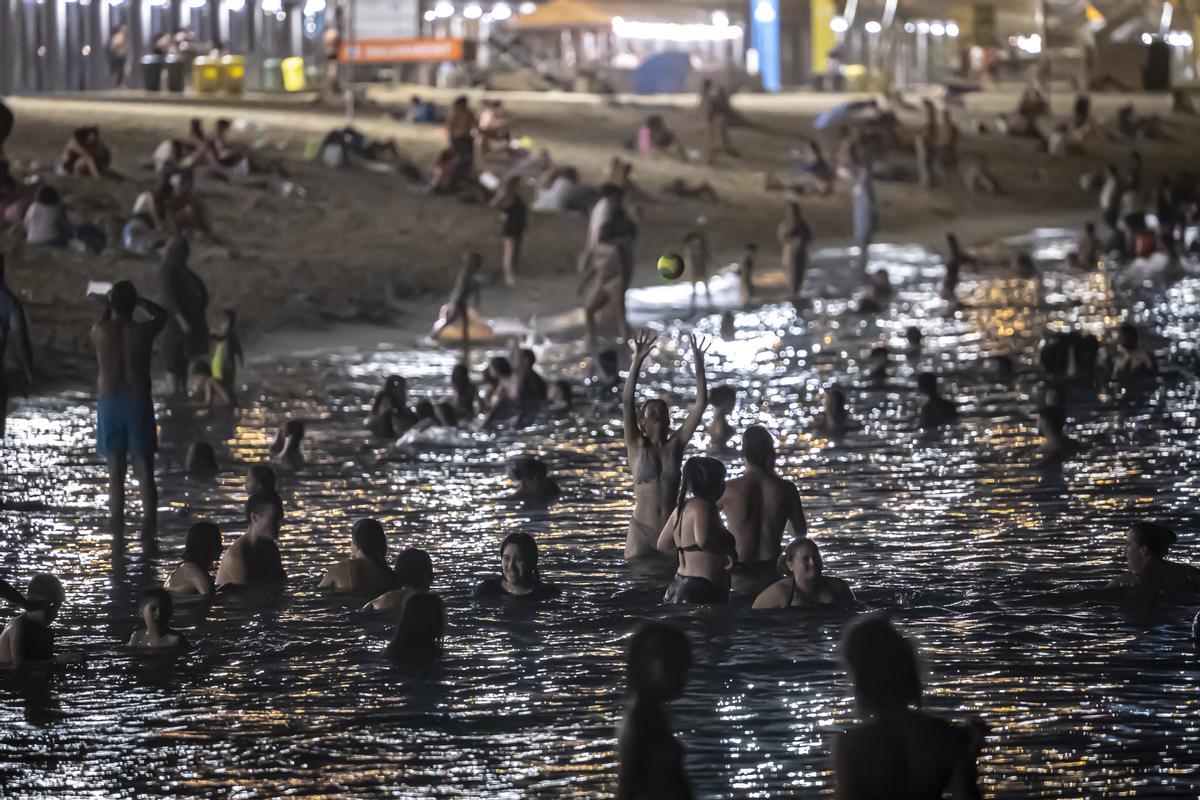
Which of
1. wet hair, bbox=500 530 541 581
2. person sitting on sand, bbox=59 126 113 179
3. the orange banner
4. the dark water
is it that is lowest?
the dark water

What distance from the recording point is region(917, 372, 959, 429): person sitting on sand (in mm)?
→ 16219

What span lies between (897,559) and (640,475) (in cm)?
172

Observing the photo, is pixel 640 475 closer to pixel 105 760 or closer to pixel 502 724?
pixel 502 724

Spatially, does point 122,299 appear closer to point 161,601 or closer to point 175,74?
point 161,601

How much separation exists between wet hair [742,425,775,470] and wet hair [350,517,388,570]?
201 cm

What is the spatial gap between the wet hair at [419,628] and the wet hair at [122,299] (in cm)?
344

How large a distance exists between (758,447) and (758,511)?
1.21 feet

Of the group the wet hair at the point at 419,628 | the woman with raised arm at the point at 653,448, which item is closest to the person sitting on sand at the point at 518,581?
the woman with raised arm at the point at 653,448

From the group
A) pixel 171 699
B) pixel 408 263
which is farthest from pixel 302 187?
pixel 171 699

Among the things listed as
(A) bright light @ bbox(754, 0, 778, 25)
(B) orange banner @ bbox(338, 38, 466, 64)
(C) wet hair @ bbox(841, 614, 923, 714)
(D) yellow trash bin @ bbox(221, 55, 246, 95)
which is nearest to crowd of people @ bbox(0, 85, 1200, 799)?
(C) wet hair @ bbox(841, 614, 923, 714)

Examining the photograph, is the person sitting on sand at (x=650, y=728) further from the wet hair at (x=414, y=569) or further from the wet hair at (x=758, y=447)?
the wet hair at (x=414, y=569)

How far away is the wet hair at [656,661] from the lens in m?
5.21

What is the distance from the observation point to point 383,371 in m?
20.3

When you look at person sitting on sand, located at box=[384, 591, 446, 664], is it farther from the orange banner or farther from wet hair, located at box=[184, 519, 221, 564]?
the orange banner
